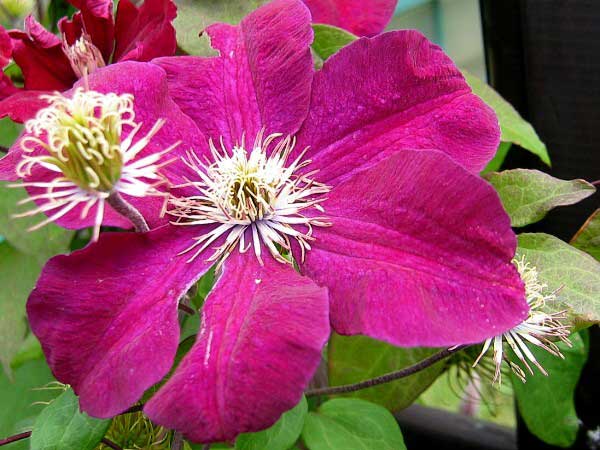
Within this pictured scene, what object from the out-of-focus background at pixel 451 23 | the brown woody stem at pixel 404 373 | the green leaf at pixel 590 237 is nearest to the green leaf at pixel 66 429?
the brown woody stem at pixel 404 373

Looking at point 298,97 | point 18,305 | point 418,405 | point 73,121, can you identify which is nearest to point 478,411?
point 418,405

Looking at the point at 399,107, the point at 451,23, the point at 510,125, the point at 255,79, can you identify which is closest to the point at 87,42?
the point at 255,79

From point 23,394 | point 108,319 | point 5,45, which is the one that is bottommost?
point 23,394

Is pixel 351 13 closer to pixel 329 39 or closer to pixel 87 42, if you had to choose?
pixel 329 39

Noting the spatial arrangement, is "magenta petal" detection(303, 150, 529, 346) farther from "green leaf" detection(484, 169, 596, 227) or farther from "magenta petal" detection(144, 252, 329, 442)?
"green leaf" detection(484, 169, 596, 227)

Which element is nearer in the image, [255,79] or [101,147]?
[101,147]

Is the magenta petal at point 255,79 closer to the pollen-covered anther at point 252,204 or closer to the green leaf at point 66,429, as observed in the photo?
the pollen-covered anther at point 252,204

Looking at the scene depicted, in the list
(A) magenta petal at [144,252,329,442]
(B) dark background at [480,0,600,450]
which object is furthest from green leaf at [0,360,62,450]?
(B) dark background at [480,0,600,450]
